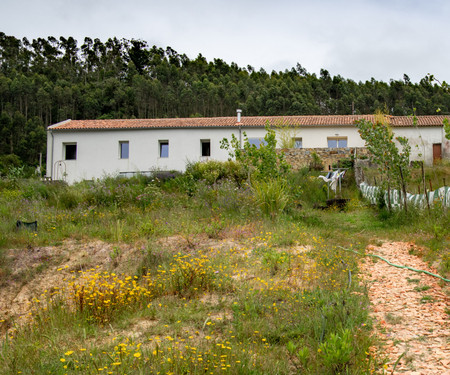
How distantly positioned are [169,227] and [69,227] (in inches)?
79.4

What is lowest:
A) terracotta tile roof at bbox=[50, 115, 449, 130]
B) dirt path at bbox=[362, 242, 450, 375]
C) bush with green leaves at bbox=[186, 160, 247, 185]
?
dirt path at bbox=[362, 242, 450, 375]

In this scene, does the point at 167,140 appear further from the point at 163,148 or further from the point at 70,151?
the point at 70,151

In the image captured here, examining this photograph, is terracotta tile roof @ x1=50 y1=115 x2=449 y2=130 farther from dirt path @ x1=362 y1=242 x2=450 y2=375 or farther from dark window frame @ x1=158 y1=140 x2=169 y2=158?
dirt path @ x1=362 y1=242 x2=450 y2=375

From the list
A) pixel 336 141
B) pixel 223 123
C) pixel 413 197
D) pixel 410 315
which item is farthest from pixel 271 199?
pixel 336 141

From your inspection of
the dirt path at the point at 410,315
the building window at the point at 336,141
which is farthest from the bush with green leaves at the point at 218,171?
the building window at the point at 336,141

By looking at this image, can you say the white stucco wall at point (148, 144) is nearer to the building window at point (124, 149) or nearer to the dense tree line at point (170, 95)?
the building window at point (124, 149)

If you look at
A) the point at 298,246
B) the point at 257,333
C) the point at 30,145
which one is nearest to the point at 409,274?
the point at 298,246

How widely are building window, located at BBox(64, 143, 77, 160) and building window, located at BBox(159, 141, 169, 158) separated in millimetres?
5032

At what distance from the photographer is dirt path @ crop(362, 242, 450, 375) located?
3.18m

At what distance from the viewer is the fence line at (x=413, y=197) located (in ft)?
25.6

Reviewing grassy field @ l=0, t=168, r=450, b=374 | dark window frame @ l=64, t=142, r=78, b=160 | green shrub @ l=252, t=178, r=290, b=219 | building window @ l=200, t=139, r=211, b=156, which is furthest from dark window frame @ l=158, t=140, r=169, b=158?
green shrub @ l=252, t=178, r=290, b=219

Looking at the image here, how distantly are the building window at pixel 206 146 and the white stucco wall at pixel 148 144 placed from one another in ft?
1.05

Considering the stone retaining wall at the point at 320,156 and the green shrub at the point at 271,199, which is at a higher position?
the stone retaining wall at the point at 320,156

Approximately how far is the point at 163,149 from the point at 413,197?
16.3 m
